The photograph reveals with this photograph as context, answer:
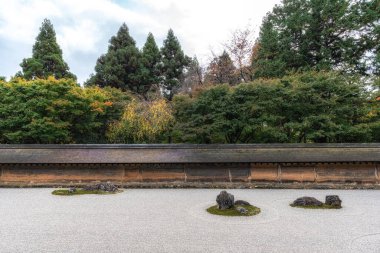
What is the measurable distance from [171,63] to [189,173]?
71.7 feet

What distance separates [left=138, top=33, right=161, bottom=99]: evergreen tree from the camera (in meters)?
29.9

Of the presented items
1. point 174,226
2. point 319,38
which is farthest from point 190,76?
point 174,226

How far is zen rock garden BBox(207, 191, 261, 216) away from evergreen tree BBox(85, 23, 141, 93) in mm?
23771

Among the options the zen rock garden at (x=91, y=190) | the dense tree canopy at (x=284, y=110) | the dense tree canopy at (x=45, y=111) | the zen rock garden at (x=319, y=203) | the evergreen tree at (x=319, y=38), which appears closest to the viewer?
the zen rock garden at (x=319, y=203)

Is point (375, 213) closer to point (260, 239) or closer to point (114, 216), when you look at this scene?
point (260, 239)

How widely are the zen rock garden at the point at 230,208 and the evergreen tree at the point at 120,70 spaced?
23.8 meters

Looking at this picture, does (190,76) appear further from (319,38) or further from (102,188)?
(102,188)

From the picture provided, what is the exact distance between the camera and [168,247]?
16.5ft

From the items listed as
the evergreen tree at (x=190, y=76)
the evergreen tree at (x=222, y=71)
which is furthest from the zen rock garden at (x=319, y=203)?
the evergreen tree at (x=190, y=76)

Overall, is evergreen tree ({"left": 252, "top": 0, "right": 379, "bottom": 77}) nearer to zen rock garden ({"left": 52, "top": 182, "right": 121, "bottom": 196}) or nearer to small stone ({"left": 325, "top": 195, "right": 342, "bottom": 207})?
small stone ({"left": 325, "top": 195, "right": 342, "bottom": 207})

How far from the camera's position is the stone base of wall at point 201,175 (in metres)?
11.7

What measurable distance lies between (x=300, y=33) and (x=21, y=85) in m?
19.9

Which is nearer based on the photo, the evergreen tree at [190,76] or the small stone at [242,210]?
the small stone at [242,210]

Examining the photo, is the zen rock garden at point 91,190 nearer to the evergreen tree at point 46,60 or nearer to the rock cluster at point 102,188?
the rock cluster at point 102,188
